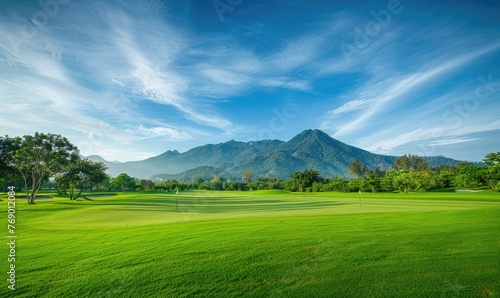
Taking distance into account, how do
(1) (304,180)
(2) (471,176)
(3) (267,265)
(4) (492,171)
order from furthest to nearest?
(1) (304,180)
(2) (471,176)
(4) (492,171)
(3) (267,265)

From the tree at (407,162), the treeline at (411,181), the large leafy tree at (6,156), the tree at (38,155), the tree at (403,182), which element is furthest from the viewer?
the tree at (407,162)

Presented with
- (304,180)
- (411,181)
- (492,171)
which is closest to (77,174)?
(304,180)

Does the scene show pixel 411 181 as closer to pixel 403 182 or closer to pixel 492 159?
pixel 403 182

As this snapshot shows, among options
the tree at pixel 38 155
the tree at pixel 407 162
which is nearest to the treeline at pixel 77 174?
the tree at pixel 38 155

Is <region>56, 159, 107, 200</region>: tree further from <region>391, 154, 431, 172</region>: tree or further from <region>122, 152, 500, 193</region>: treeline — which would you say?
<region>391, 154, 431, 172</region>: tree

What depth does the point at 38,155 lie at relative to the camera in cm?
3416

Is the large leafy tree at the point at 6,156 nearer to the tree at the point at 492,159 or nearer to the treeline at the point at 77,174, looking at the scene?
the treeline at the point at 77,174

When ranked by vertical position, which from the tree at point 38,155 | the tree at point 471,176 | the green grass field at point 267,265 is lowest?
the green grass field at point 267,265

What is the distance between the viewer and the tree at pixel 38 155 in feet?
110

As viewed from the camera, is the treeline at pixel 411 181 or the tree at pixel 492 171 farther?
the treeline at pixel 411 181

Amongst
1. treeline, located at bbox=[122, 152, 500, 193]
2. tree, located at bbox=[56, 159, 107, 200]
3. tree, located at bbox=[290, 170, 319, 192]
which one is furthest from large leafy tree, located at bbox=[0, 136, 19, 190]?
tree, located at bbox=[290, 170, 319, 192]

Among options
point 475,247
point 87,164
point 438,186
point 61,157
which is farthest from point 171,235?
point 438,186

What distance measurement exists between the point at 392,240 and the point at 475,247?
226cm

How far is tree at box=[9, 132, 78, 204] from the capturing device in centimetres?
3350
